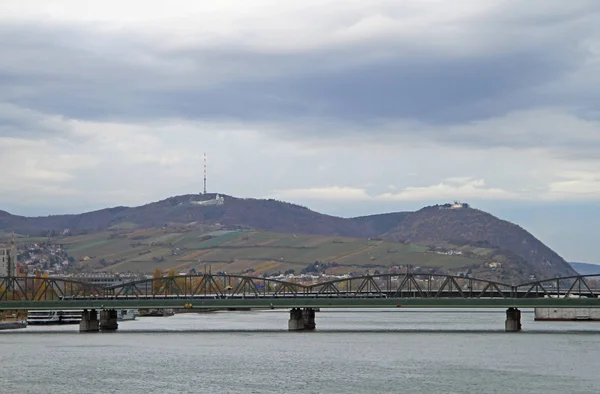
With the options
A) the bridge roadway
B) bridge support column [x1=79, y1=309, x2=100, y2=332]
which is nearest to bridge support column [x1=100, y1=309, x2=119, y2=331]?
bridge support column [x1=79, y1=309, x2=100, y2=332]

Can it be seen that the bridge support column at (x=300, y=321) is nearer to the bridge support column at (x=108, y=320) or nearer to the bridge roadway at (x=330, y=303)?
the bridge roadway at (x=330, y=303)

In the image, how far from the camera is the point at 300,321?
581ft

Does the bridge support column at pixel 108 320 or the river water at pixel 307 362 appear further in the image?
the bridge support column at pixel 108 320

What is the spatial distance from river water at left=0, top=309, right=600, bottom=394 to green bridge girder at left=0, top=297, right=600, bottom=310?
413 centimetres

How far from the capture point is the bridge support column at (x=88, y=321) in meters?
179

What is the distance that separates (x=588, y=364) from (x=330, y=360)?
83.7ft

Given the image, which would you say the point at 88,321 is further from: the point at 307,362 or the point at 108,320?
the point at 307,362

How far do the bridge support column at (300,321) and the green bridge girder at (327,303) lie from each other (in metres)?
5.08

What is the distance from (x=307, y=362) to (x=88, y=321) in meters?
71.0

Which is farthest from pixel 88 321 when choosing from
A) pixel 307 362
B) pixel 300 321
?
pixel 307 362

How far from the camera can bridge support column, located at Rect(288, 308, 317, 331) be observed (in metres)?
176

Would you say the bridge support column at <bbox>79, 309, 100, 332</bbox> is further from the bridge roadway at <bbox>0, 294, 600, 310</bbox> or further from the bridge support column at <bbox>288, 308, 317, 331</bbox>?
the bridge support column at <bbox>288, 308, 317, 331</bbox>

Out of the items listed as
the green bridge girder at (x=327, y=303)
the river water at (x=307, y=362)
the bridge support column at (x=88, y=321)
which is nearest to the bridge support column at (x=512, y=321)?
the green bridge girder at (x=327, y=303)

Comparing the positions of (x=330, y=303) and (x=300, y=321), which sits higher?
(x=330, y=303)
